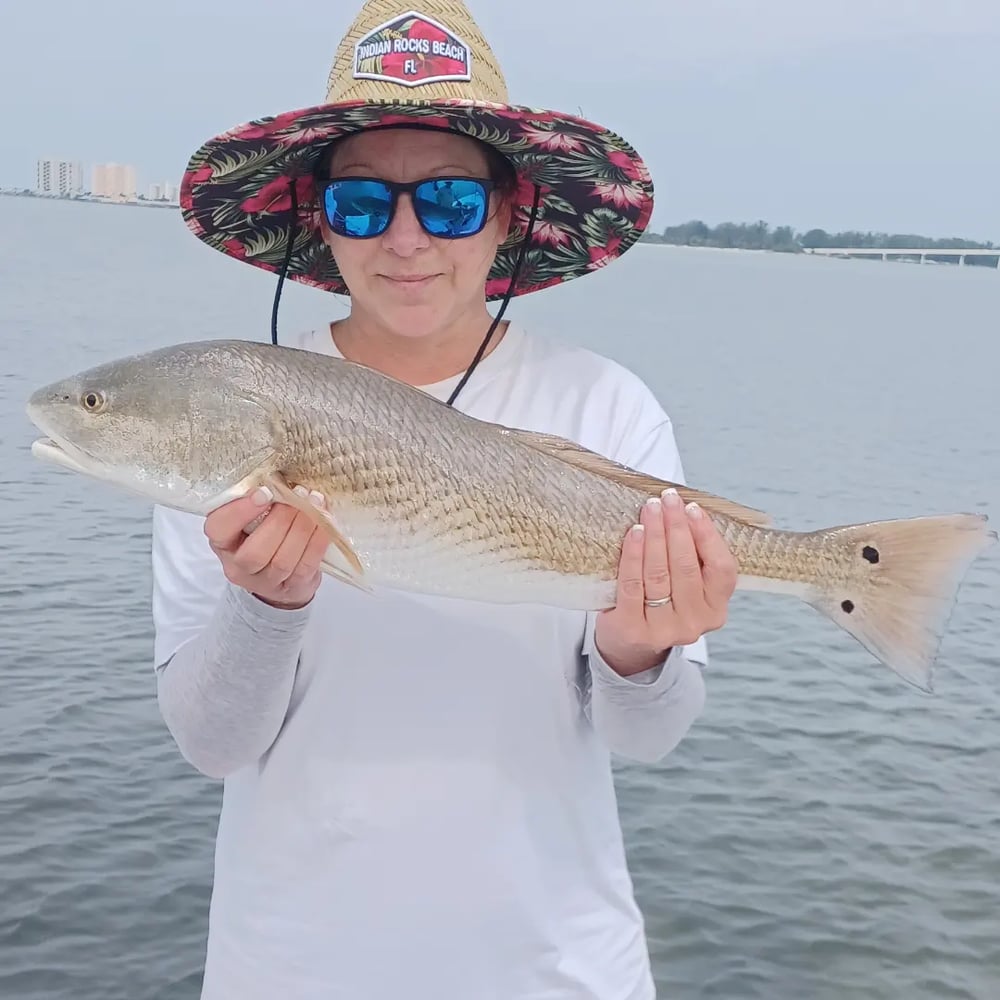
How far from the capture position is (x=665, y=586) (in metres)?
2.71

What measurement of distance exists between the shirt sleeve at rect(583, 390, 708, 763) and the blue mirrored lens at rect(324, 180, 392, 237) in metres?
0.78

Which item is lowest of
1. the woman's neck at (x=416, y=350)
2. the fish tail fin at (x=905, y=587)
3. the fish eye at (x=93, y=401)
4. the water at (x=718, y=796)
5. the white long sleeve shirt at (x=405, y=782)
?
the water at (x=718, y=796)

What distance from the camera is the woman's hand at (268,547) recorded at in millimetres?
2549

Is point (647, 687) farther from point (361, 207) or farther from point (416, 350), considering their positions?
point (361, 207)

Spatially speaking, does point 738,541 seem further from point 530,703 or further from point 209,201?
point 209,201

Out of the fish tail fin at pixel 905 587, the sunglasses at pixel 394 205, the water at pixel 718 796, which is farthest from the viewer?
the water at pixel 718 796

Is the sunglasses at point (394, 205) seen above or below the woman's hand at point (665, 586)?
above

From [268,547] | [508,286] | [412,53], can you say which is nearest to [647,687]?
[268,547]

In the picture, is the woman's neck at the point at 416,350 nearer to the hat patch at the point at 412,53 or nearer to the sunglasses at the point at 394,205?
the sunglasses at the point at 394,205

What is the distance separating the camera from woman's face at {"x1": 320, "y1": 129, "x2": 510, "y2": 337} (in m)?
2.81

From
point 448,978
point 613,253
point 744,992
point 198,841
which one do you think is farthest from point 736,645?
point 448,978

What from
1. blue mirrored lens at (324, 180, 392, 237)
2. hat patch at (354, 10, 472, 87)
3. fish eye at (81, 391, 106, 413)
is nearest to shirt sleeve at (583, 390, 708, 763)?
blue mirrored lens at (324, 180, 392, 237)

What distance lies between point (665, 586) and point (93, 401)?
143cm

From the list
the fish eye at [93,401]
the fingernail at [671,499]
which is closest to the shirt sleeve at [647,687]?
the fingernail at [671,499]
